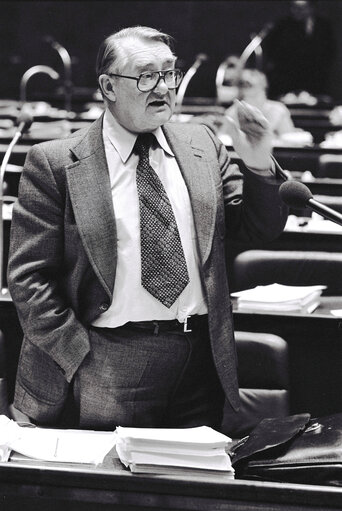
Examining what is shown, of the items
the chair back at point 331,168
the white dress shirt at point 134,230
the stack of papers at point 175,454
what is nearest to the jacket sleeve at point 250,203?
the white dress shirt at point 134,230

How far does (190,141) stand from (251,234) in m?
0.28

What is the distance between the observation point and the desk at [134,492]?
5.53ft

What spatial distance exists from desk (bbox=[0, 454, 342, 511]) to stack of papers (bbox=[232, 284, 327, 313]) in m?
1.37

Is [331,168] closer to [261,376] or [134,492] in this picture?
[261,376]

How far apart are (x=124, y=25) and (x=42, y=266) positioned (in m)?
10.8

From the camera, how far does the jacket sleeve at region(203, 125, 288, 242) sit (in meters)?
2.19

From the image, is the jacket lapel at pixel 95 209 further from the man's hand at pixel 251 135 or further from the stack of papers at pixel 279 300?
the stack of papers at pixel 279 300

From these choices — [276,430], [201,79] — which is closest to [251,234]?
[276,430]

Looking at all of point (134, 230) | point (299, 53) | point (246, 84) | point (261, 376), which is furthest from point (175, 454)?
point (299, 53)

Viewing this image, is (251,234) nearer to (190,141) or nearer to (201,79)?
(190,141)

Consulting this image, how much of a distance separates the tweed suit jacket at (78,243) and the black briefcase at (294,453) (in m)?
0.40

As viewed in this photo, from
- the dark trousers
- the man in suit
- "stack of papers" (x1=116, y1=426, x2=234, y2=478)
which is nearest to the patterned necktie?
the man in suit

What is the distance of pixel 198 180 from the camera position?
7.45ft

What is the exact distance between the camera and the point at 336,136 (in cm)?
818
